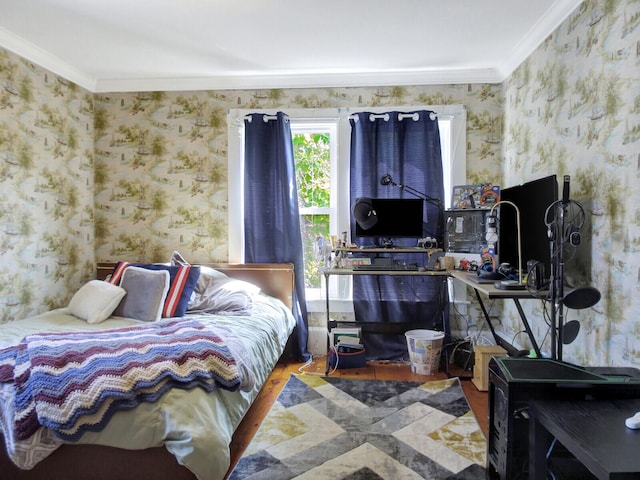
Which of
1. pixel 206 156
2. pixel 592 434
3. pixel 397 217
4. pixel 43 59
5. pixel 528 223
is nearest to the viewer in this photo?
pixel 592 434

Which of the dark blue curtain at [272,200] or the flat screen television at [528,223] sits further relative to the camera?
the dark blue curtain at [272,200]

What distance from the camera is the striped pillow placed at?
301cm

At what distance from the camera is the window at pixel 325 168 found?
365cm

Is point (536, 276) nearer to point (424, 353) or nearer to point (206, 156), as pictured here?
point (424, 353)

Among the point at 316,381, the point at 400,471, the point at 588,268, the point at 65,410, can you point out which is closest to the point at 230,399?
the point at 65,410

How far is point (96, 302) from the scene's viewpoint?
9.53 feet

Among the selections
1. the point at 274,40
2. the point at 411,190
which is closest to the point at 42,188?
the point at 274,40

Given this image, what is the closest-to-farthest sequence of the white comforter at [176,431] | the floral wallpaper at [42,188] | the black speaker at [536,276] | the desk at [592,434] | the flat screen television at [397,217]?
the desk at [592,434] → the white comforter at [176,431] → the black speaker at [536,276] → the floral wallpaper at [42,188] → the flat screen television at [397,217]

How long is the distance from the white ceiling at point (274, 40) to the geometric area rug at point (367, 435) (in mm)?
2511

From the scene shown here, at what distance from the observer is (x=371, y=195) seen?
11.9 ft

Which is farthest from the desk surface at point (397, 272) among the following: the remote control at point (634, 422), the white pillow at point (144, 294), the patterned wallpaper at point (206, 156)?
the remote control at point (634, 422)

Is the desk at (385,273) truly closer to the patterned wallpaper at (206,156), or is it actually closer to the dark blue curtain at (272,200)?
the dark blue curtain at (272,200)

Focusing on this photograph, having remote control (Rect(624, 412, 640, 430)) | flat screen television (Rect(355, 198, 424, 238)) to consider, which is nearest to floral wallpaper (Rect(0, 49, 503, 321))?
flat screen television (Rect(355, 198, 424, 238))

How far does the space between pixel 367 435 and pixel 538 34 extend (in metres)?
2.82
